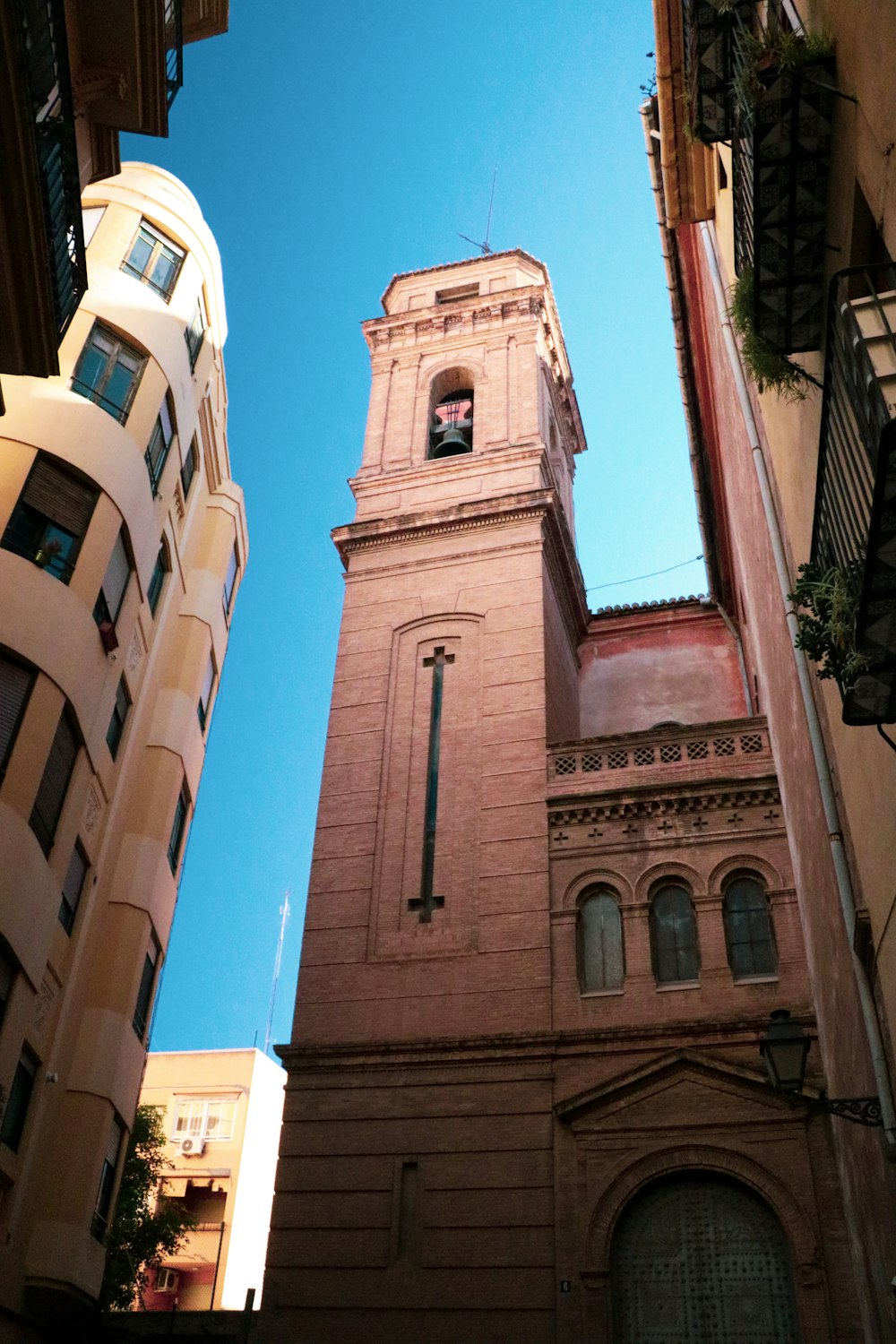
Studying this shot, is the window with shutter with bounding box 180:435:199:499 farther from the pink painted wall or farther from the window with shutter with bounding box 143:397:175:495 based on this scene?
the pink painted wall

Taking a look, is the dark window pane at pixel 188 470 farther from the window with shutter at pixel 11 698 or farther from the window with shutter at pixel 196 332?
the window with shutter at pixel 11 698

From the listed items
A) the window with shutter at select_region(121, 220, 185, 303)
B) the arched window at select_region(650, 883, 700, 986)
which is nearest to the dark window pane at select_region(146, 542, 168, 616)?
the window with shutter at select_region(121, 220, 185, 303)

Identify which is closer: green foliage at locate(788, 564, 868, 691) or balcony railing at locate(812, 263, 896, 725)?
balcony railing at locate(812, 263, 896, 725)

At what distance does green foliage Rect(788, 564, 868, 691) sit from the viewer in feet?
16.8

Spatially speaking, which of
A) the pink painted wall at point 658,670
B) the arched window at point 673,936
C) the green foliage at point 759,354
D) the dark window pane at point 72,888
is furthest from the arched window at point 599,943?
the green foliage at point 759,354

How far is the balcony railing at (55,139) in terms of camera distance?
29.6 ft

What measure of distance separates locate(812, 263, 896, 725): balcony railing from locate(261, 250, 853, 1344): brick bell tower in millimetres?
10262

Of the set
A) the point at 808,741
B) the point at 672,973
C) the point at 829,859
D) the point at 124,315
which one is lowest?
the point at 829,859

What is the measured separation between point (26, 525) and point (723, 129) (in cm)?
859

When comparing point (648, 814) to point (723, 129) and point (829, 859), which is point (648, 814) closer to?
point (829, 859)

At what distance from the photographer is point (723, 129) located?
8414 mm

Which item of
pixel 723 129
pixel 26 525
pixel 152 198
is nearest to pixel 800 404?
pixel 723 129

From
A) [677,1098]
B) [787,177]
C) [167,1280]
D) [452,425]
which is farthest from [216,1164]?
[787,177]

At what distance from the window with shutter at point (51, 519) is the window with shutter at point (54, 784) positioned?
5.95 ft
